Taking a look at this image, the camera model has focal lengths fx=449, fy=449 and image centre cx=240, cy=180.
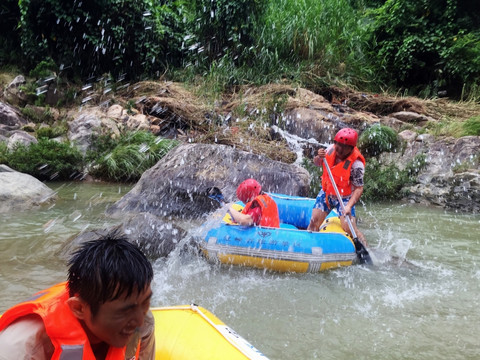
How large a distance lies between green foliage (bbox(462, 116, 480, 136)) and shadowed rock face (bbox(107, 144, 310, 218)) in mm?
4054

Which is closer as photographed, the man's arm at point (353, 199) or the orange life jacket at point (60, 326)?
the orange life jacket at point (60, 326)

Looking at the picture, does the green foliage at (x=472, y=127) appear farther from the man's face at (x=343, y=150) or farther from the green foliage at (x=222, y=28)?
the green foliage at (x=222, y=28)

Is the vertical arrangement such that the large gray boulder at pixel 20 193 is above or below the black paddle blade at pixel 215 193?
below

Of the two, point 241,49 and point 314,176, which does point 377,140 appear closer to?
point 314,176

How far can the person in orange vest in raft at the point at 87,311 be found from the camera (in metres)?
1.34

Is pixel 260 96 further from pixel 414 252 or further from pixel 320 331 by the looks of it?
pixel 320 331

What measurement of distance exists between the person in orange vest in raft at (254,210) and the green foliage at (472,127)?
6.09 metres

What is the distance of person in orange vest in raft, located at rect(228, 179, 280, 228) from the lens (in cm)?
462

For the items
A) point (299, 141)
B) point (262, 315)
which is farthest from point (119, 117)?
point (262, 315)

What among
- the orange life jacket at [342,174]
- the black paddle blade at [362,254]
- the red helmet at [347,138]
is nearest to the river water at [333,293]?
the black paddle blade at [362,254]

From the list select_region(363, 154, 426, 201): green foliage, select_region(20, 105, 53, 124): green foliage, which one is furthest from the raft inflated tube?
select_region(20, 105, 53, 124): green foliage

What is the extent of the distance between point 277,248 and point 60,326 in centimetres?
319

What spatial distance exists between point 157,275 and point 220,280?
608 millimetres

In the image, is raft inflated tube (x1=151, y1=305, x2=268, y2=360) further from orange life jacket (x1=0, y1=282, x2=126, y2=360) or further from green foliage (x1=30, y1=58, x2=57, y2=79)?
green foliage (x1=30, y1=58, x2=57, y2=79)
